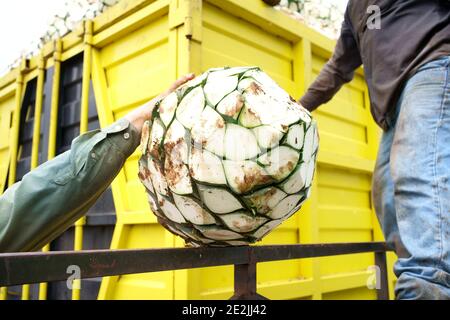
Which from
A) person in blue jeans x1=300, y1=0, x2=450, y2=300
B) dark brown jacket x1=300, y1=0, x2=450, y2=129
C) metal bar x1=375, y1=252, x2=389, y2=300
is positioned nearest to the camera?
person in blue jeans x1=300, y1=0, x2=450, y2=300

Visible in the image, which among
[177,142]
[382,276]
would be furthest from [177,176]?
[382,276]

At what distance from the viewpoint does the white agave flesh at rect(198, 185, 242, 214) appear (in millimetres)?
986

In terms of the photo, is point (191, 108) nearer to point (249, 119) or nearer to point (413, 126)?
point (249, 119)

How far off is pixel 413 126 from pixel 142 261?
2.98ft

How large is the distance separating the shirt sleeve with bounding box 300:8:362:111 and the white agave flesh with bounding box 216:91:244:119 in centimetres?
100

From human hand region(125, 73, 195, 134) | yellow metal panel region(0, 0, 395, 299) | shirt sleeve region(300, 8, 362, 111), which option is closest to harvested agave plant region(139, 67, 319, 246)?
human hand region(125, 73, 195, 134)

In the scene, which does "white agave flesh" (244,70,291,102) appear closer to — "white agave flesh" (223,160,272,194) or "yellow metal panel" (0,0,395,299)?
"white agave flesh" (223,160,272,194)

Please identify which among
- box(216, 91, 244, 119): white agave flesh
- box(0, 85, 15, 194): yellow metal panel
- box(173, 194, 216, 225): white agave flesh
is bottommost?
box(173, 194, 216, 225): white agave flesh

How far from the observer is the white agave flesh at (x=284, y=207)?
106 cm

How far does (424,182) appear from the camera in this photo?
1.22m

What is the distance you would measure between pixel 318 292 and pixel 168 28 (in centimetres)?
162

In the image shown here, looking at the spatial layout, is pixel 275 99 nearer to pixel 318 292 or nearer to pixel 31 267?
pixel 31 267

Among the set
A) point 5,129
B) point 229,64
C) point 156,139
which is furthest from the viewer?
point 5,129
